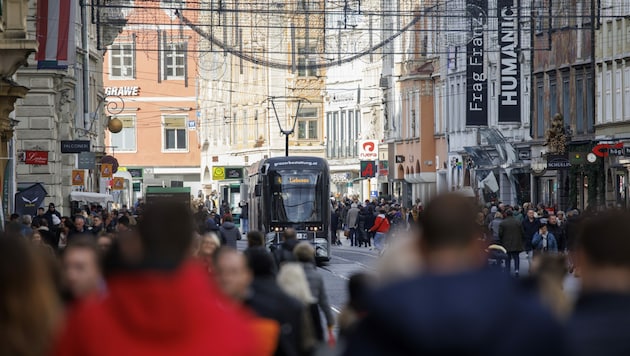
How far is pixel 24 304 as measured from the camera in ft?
20.7

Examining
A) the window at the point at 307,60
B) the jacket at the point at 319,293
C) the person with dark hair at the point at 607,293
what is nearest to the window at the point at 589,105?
the window at the point at 307,60

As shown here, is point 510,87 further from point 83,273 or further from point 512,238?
point 83,273

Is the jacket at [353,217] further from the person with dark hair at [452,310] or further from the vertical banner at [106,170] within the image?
the person with dark hair at [452,310]

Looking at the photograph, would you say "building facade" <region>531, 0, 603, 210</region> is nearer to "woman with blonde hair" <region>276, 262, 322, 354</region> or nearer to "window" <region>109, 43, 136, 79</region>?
"woman with blonde hair" <region>276, 262, 322, 354</region>

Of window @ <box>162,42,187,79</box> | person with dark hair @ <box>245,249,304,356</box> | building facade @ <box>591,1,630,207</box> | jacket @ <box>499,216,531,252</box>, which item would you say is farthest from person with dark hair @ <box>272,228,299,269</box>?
window @ <box>162,42,187,79</box>

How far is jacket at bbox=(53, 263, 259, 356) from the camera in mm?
5758

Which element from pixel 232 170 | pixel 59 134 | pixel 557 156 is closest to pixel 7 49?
pixel 59 134

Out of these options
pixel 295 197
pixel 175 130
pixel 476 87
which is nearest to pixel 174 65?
pixel 175 130

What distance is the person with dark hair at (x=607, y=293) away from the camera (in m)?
6.27

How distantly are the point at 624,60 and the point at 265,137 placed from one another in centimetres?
6200

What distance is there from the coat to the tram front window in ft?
41.4

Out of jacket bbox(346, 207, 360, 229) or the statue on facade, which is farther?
jacket bbox(346, 207, 360, 229)

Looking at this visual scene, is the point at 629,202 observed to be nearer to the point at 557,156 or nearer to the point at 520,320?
the point at 557,156

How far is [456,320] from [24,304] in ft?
6.02
